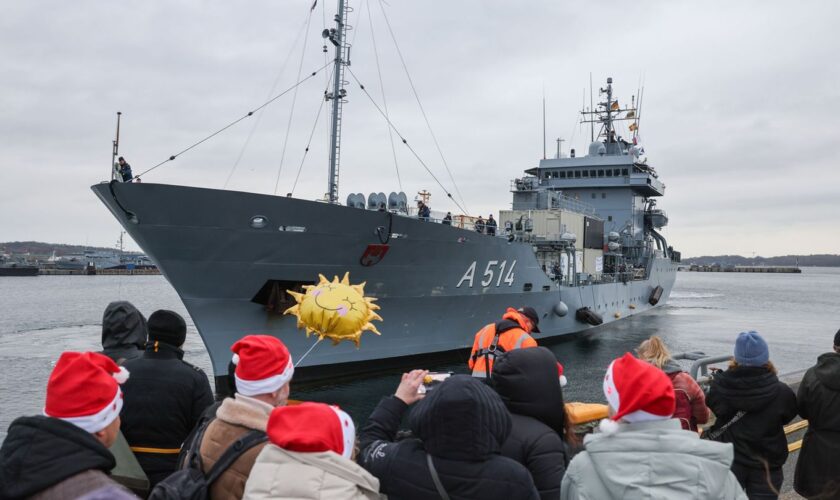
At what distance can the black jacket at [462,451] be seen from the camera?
1.89m

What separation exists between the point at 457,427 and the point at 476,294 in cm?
1305

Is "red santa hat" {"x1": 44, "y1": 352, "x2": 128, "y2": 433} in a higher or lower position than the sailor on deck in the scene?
lower

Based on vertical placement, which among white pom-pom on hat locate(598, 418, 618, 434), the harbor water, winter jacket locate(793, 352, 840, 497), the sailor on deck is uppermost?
the sailor on deck

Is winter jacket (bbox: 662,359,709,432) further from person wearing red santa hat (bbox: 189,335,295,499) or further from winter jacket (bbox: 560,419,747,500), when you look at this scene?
person wearing red santa hat (bbox: 189,335,295,499)

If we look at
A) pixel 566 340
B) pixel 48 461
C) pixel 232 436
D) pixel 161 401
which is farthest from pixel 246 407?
pixel 566 340

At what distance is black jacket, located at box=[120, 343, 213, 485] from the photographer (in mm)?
3086

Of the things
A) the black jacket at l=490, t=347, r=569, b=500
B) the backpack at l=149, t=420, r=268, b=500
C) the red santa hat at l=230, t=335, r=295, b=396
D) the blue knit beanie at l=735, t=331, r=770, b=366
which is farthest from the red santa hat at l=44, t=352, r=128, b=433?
the blue knit beanie at l=735, t=331, r=770, b=366

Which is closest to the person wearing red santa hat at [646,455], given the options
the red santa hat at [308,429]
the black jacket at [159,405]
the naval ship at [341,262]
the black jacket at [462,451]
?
the black jacket at [462,451]

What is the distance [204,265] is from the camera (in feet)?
34.2

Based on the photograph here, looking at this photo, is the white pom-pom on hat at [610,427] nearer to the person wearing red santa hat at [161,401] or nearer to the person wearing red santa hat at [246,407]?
the person wearing red santa hat at [246,407]

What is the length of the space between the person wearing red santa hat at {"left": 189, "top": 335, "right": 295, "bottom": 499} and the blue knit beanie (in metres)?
2.54

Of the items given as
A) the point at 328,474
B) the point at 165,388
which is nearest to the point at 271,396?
the point at 328,474

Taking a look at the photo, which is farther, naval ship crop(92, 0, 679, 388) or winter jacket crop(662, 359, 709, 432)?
naval ship crop(92, 0, 679, 388)

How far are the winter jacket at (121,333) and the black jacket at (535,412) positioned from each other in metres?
2.52
